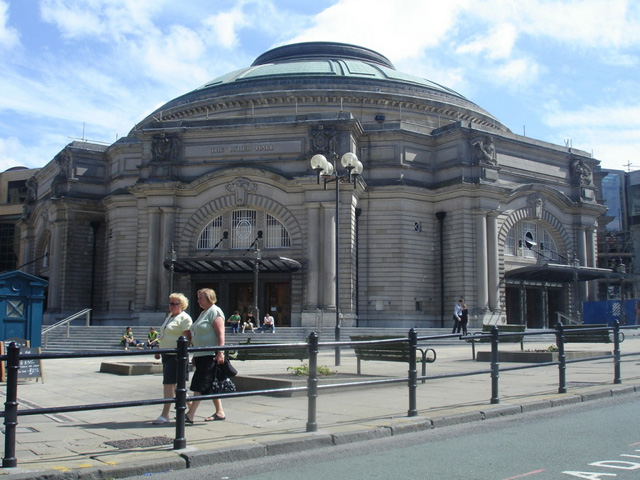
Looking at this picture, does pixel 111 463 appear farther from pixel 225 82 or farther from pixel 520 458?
pixel 225 82

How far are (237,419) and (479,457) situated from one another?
3871 millimetres

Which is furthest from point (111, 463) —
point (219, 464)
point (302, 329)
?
point (302, 329)

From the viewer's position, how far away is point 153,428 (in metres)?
9.91

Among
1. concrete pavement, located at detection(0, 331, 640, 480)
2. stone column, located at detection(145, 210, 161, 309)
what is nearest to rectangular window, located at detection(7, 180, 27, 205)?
stone column, located at detection(145, 210, 161, 309)

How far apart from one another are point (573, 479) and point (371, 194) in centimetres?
3525

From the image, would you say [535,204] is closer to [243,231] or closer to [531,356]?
[243,231]

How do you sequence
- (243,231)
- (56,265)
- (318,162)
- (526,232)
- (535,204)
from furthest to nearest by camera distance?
1. (56,265)
2. (526,232)
3. (535,204)
4. (243,231)
5. (318,162)

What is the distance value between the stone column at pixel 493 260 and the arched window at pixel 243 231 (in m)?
12.1

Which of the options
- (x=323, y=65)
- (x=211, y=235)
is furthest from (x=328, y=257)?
(x=323, y=65)

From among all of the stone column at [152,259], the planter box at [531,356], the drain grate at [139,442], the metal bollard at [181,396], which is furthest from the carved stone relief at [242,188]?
the metal bollard at [181,396]

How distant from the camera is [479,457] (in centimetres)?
840

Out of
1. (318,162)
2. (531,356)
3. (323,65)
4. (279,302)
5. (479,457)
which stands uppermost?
(323,65)

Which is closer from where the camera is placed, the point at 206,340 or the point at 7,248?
the point at 206,340

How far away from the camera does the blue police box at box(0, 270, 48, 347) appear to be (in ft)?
65.2
